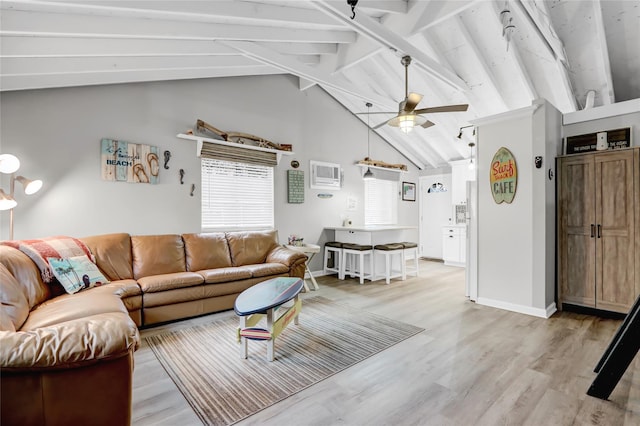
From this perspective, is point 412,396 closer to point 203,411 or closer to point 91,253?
point 203,411

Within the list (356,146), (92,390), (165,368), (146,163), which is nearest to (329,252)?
(356,146)

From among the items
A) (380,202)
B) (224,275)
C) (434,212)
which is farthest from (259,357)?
(434,212)

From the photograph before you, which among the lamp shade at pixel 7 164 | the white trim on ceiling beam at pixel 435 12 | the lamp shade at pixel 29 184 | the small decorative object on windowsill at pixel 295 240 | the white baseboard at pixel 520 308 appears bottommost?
the white baseboard at pixel 520 308

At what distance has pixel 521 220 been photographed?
12.1 ft

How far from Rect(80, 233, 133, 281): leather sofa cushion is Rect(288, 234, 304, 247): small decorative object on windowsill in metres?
2.43

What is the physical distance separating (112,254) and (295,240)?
2699mm

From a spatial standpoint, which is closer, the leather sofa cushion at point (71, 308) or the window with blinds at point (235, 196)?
the leather sofa cushion at point (71, 308)

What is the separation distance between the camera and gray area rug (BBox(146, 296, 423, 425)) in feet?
6.59

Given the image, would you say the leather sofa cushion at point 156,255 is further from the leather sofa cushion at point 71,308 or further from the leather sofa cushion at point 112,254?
the leather sofa cushion at point 71,308

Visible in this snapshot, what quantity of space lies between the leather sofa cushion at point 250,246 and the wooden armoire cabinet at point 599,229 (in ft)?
12.9

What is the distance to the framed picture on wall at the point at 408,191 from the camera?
7793 mm

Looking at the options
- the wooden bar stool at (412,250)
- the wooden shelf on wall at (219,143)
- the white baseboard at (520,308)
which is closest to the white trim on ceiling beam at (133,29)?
the wooden shelf on wall at (219,143)

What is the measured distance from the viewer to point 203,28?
3.05m

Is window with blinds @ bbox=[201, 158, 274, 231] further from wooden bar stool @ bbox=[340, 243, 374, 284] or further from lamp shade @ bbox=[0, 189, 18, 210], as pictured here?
lamp shade @ bbox=[0, 189, 18, 210]
